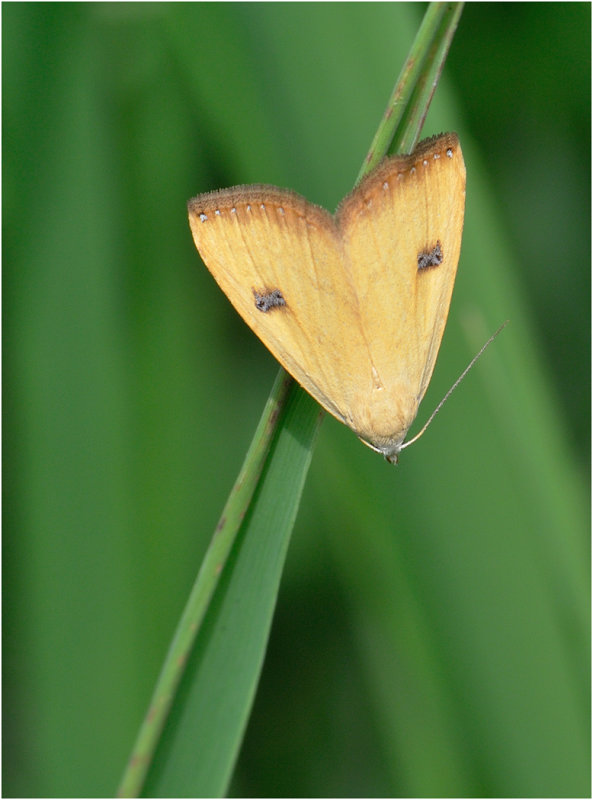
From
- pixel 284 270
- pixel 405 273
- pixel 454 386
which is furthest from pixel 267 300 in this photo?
pixel 454 386

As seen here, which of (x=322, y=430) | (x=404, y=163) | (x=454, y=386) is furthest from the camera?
(x=322, y=430)

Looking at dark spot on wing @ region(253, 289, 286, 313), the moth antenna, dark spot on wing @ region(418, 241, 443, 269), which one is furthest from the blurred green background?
dark spot on wing @ region(253, 289, 286, 313)

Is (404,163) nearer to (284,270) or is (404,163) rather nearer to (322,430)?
(284,270)

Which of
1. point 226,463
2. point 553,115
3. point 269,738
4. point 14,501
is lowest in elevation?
point 269,738

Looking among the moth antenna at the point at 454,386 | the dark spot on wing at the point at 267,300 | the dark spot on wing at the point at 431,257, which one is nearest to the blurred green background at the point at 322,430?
the moth antenna at the point at 454,386

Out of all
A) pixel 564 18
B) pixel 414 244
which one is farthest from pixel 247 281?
pixel 564 18

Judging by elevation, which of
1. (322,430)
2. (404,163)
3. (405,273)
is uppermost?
(404,163)

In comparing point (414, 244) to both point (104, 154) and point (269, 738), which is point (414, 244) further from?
point (269, 738)
